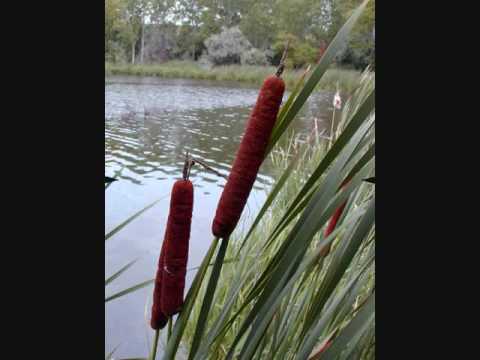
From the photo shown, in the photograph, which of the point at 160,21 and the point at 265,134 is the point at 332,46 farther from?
the point at 160,21

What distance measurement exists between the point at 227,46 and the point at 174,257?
1729 millimetres

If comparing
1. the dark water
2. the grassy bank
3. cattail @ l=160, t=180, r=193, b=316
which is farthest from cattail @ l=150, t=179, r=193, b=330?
the dark water

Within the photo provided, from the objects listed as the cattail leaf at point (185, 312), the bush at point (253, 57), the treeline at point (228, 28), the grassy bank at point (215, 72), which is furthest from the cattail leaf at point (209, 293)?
the grassy bank at point (215, 72)

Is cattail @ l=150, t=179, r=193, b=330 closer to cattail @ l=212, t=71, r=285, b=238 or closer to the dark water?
cattail @ l=212, t=71, r=285, b=238

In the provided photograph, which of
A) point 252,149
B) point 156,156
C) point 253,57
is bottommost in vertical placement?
point 156,156

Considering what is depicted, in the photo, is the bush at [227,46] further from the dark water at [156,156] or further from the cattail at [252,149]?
the cattail at [252,149]

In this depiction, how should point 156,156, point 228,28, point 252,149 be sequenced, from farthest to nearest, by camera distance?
1. point 156,156
2. point 228,28
3. point 252,149

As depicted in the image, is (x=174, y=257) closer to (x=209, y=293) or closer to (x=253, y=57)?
(x=209, y=293)

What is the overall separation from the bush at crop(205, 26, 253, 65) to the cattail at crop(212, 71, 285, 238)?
5.16ft

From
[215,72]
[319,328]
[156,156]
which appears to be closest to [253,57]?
[215,72]

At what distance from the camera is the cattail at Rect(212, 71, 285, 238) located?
0.20 m

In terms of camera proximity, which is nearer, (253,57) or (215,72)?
(253,57)

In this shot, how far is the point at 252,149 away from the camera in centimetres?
21

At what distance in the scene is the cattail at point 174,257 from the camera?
215 millimetres
